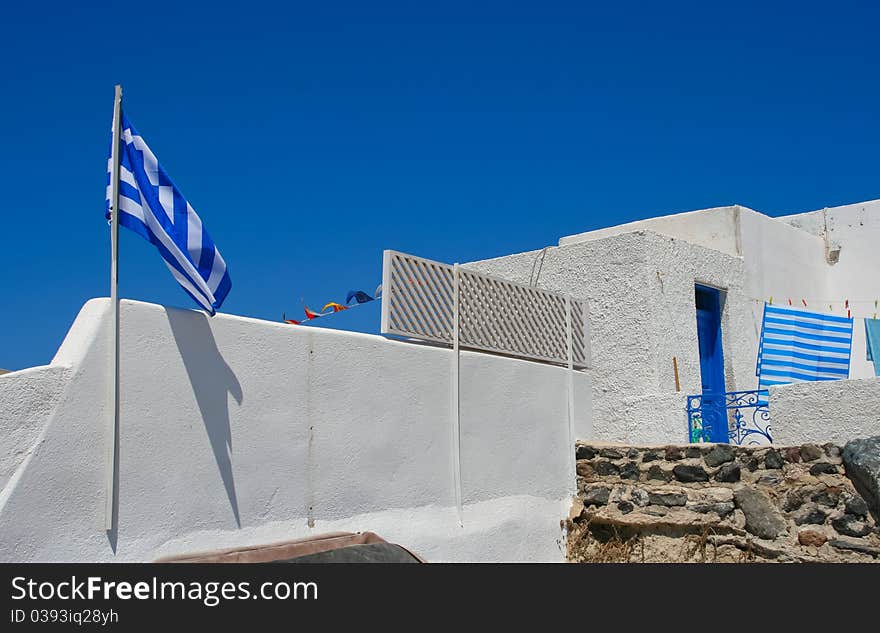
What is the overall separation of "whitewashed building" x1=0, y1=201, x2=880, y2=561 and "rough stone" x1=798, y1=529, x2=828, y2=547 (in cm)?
85

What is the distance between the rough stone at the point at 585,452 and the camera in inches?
374

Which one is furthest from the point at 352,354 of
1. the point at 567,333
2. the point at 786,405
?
the point at 786,405

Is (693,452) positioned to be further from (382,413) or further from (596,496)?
(382,413)

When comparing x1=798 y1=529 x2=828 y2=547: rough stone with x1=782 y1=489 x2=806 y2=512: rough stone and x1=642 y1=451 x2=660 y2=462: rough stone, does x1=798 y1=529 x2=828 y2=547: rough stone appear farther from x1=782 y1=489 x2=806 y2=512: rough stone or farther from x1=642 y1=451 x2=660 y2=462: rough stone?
x1=642 y1=451 x2=660 y2=462: rough stone

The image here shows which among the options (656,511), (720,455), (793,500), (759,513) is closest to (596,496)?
(656,511)

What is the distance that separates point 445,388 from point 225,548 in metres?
2.70

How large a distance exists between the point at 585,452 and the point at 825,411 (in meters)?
2.39

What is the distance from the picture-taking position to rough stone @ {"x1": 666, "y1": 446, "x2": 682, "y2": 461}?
905 centimetres

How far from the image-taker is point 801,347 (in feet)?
38.4

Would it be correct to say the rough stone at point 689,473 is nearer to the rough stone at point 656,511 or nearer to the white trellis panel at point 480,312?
the rough stone at point 656,511

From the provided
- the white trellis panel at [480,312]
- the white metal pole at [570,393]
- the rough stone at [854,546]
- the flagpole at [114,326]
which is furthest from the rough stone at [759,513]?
the flagpole at [114,326]

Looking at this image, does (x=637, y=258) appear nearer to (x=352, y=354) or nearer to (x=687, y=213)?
(x=687, y=213)

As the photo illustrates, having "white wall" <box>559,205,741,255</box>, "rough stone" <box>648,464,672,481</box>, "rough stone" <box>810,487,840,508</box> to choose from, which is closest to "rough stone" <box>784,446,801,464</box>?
"rough stone" <box>810,487,840,508</box>

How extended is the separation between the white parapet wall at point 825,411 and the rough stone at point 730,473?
1.41 feet
